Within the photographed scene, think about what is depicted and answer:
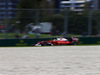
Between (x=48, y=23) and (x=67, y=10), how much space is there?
135 centimetres

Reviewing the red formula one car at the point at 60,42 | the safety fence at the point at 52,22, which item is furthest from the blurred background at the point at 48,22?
the red formula one car at the point at 60,42

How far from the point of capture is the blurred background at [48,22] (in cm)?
1123

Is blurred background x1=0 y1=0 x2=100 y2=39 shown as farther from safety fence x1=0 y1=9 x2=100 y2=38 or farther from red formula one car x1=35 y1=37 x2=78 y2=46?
red formula one car x1=35 y1=37 x2=78 y2=46

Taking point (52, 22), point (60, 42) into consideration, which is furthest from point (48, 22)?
point (60, 42)

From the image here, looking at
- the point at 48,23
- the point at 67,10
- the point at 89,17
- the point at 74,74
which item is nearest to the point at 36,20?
the point at 48,23

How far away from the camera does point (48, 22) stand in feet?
38.2

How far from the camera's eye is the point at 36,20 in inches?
446

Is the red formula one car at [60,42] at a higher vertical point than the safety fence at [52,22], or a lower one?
lower

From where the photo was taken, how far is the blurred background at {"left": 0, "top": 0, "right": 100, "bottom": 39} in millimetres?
11227

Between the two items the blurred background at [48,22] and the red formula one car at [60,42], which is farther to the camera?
the red formula one car at [60,42]

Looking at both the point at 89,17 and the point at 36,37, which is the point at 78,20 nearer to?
the point at 89,17

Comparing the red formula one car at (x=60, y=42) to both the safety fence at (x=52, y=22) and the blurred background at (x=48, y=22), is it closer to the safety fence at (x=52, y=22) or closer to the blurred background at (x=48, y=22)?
the blurred background at (x=48, y=22)

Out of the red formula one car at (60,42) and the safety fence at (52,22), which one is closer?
the safety fence at (52,22)

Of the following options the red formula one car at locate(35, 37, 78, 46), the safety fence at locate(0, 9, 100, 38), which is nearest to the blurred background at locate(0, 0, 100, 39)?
the safety fence at locate(0, 9, 100, 38)
